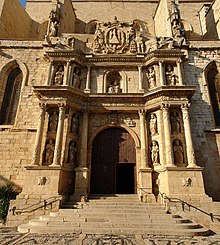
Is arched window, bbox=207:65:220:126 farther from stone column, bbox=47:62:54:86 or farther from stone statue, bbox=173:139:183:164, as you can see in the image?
stone column, bbox=47:62:54:86

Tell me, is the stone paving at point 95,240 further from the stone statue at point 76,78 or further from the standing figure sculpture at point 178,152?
the stone statue at point 76,78

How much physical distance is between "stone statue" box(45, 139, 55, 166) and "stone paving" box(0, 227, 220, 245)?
3977mm

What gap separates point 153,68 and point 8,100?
9155 mm

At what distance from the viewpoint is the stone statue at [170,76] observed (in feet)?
36.9

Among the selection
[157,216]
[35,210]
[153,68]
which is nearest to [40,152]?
[35,210]

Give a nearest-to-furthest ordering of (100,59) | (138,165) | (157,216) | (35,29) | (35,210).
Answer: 1. (157,216)
2. (35,210)
3. (138,165)
4. (100,59)
5. (35,29)

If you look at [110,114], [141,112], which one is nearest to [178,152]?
[141,112]

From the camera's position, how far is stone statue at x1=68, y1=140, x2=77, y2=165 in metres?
10.0

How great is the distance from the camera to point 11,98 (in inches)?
477

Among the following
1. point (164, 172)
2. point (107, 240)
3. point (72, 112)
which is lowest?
point (107, 240)

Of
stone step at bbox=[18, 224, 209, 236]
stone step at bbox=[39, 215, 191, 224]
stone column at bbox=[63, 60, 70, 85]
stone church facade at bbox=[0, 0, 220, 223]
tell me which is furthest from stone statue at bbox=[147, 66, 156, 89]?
stone step at bbox=[18, 224, 209, 236]

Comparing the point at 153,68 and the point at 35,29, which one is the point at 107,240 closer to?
the point at 153,68

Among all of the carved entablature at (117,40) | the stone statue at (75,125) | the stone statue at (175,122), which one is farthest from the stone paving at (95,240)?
the carved entablature at (117,40)

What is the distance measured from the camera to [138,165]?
33.5 ft
